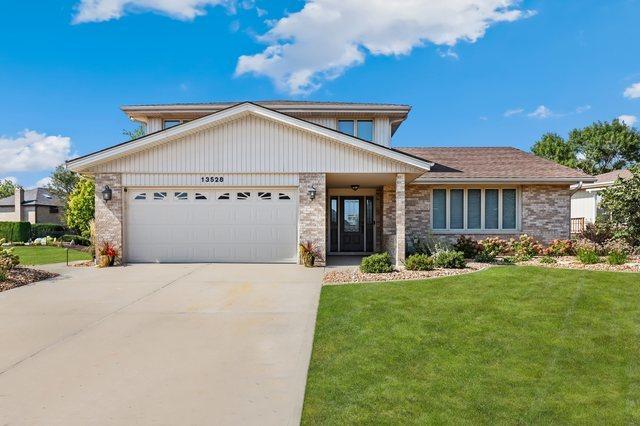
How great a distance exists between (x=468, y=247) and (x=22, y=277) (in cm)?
1371

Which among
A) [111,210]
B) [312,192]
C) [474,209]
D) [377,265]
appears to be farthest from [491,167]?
[111,210]

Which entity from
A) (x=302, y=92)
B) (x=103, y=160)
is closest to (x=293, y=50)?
(x=302, y=92)

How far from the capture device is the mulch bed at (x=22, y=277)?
981cm

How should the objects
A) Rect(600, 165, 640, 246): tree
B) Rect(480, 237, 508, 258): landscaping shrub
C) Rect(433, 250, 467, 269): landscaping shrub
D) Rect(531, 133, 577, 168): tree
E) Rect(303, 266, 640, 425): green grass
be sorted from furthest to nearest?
Rect(531, 133, 577, 168): tree < Rect(480, 237, 508, 258): landscaping shrub < Rect(600, 165, 640, 246): tree < Rect(433, 250, 467, 269): landscaping shrub < Rect(303, 266, 640, 425): green grass

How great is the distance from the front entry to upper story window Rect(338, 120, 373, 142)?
2.64m

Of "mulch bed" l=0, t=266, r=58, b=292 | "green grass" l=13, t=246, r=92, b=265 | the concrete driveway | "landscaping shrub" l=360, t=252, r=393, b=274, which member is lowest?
"green grass" l=13, t=246, r=92, b=265

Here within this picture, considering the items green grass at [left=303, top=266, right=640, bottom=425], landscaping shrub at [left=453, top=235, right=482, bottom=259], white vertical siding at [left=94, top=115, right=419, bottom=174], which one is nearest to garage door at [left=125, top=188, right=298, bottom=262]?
white vertical siding at [left=94, top=115, right=419, bottom=174]

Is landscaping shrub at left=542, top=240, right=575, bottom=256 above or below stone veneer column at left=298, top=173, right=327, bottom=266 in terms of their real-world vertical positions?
below

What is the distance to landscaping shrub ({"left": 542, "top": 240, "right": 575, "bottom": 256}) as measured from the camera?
14.3 m

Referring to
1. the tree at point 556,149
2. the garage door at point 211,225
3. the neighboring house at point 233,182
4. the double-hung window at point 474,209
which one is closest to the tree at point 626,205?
the double-hung window at point 474,209

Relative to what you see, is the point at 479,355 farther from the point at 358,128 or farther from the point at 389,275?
the point at 358,128

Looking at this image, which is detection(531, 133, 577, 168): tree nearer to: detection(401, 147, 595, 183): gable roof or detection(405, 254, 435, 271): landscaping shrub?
detection(401, 147, 595, 183): gable roof

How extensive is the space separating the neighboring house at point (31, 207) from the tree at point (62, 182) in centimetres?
145

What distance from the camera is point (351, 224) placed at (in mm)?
17109
